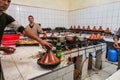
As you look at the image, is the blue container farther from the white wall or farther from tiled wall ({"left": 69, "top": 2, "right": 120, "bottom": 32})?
the white wall

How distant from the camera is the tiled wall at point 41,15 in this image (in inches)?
148

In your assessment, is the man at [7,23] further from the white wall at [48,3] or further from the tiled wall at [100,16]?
the tiled wall at [100,16]

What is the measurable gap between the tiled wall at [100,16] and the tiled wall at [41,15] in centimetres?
68

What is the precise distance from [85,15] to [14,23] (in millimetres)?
3428

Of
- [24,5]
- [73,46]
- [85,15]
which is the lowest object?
[73,46]

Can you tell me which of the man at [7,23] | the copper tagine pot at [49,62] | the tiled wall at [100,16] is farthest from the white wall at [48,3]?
the copper tagine pot at [49,62]

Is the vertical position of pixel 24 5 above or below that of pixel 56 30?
above

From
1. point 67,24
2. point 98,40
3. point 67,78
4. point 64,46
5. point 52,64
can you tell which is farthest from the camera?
point 67,24

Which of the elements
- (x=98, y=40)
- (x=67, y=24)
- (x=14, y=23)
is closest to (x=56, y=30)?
(x=67, y=24)

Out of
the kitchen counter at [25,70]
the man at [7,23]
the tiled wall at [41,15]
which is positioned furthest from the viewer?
the tiled wall at [41,15]

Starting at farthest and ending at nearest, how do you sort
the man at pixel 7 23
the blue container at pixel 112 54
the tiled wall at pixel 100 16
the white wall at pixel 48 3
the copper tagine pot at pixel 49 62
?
1. the white wall at pixel 48 3
2. the tiled wall at pixel 100 16
3. the blue container at pixel 112 54
4. the man at pixel 7 23
5. the copper tagine pot at pixel 49 62

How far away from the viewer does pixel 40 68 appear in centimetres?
109

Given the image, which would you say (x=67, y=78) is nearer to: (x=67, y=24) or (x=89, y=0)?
(x=89, y=0)

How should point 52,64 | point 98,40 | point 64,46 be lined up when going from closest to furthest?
point 52,64 → point 64,46 → point 98,40
